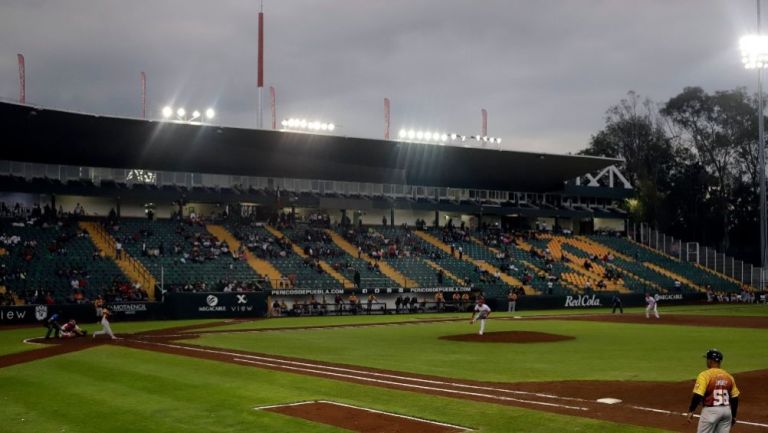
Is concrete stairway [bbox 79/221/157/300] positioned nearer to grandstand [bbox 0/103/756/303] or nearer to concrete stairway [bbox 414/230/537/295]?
grandstand [bbox 0/103/756/303]

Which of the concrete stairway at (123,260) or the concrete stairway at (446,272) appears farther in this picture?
Result: the concrete stairway at (446,272)

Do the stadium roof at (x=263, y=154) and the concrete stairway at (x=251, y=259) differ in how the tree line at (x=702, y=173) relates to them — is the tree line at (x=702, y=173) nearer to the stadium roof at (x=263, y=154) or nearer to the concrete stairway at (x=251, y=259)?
the stadium roof at (x=263, y=154)

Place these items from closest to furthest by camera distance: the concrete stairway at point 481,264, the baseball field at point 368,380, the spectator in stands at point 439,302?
the baseball field at point 368,380 → the spectator in stands at point 439,302 → the concrete stairway at point 481,264

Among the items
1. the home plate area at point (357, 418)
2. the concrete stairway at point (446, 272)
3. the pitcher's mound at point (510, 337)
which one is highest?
the concrete stairway at point (446, 272)

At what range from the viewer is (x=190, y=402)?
58.4ft

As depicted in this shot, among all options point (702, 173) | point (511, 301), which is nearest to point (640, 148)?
point (702, 173)

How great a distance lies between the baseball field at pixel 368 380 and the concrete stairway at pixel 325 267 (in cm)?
2046

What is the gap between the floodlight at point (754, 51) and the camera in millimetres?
61188

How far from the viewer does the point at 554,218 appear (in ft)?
297

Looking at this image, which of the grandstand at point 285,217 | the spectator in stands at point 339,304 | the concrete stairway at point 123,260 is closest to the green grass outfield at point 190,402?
the grandstand at point 285,217

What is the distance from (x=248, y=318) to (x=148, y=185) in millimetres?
21842

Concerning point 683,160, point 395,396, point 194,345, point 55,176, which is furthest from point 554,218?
point 395,396

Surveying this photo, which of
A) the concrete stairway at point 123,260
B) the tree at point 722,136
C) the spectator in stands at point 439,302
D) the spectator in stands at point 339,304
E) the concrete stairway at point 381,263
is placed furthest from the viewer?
the tree at point 722,136

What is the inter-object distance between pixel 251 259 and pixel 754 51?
41.3 meters
